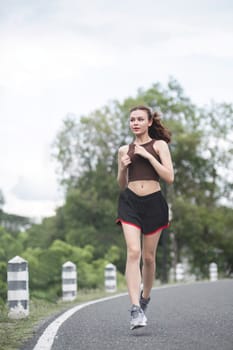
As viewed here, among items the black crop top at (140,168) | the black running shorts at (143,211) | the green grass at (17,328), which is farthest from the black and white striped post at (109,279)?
the black crop top at (140,168)

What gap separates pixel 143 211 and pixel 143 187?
225 millimetres

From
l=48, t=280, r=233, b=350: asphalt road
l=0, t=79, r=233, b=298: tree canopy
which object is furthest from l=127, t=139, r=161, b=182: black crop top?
l=0, t=79, r=233, b=298: tree canopy

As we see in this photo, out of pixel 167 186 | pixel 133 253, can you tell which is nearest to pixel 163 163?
pixel 133 253

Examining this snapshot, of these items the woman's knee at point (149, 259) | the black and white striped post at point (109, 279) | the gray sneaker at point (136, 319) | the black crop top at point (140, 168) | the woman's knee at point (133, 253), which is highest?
the black crop top at point (140, 168)

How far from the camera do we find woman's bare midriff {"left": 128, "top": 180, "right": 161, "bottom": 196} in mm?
6684

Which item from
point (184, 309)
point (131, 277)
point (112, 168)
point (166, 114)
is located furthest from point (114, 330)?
point (166, 114)

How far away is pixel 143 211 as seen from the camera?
21.9 feet

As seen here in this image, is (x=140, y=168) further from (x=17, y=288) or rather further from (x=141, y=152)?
(x=17, y=288)

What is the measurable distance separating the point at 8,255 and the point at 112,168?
24.4 metres

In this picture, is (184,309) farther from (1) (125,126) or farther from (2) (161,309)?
(1) (125,126)

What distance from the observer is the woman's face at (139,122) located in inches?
267

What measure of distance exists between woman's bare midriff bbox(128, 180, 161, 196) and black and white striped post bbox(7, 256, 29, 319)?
3044 mm

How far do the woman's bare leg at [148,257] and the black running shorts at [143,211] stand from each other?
0.07 m

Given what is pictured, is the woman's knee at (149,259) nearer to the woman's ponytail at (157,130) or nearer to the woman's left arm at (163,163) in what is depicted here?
the woman's left arm at (163,163)
